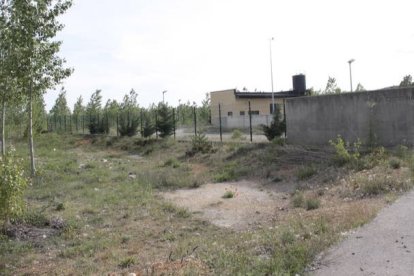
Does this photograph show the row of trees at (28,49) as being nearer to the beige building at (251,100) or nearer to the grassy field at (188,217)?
the grassy field at (188,217)

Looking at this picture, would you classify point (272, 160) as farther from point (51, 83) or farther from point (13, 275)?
point (13, 275)

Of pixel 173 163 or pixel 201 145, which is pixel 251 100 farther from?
pixel 173 163

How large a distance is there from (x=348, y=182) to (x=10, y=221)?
23.5 feet

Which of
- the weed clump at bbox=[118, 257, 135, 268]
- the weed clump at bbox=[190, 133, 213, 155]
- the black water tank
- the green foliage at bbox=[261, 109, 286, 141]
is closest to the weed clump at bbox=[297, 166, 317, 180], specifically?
the weed clump at bbox=[190, 133, 213, 155]

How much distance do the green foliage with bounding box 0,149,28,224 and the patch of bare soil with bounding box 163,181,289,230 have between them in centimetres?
370

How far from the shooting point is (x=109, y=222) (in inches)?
393

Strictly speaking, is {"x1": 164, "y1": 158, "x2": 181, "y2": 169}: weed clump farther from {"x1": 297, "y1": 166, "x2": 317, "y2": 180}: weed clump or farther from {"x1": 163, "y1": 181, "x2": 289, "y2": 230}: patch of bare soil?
{"x1": 297, "y1": 166, "x2": 317, "y2": 180}: weed clump

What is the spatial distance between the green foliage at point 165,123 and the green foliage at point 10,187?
814 inches

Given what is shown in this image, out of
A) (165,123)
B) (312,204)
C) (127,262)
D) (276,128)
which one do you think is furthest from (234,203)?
(165,123)

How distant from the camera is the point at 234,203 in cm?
1173

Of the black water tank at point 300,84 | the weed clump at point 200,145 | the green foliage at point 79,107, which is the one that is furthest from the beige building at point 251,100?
the weed clump at point 200,145

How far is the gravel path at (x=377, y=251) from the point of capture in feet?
18.2

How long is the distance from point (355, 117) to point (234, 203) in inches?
243

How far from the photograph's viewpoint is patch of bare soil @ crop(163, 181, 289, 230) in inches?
391
